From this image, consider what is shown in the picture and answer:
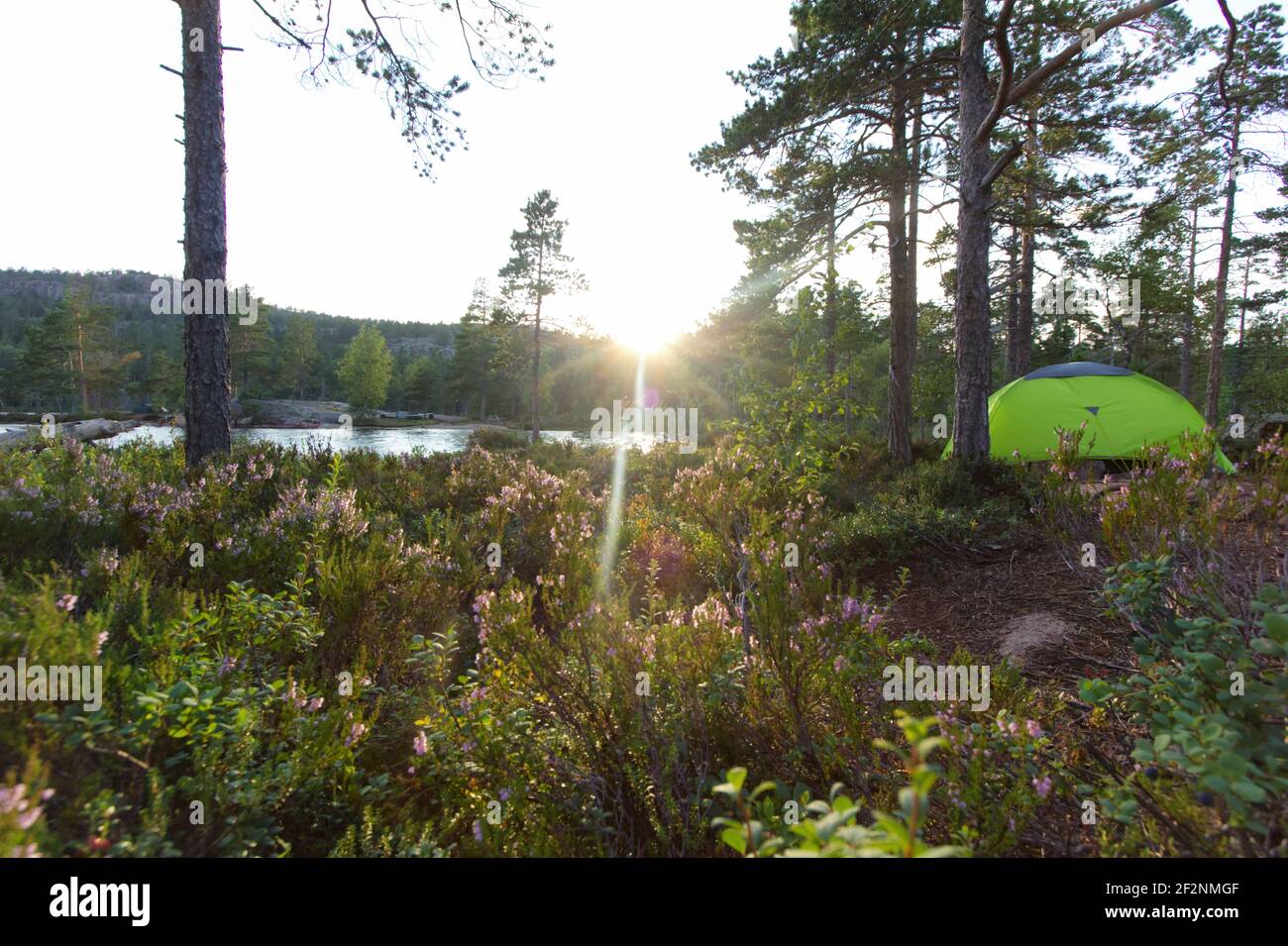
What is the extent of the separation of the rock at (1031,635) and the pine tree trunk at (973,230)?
3.93 m

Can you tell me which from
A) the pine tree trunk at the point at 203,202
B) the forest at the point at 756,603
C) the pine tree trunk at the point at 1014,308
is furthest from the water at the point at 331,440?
the pine tree trunk at the point at 1014,308

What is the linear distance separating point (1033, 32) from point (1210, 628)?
392 inches

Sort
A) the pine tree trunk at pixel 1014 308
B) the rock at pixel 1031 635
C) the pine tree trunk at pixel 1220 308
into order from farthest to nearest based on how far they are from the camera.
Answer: the pine tree trunk at pixel 1220 308
the pine tree trunk at pixel 1014 308
the rock at pixel 1031 635

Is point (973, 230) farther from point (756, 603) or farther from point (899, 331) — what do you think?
point (756, 603)

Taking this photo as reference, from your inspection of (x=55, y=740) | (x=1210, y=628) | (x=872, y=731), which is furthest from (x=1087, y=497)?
(x=55, y=740)

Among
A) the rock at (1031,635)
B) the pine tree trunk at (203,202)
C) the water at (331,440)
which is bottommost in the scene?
the rock at (1031,635)

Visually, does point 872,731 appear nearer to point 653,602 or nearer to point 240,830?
point 653,602

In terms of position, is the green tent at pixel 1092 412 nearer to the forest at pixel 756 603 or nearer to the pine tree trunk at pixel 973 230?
the forest at pixel 756 603

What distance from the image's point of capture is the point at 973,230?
705cm

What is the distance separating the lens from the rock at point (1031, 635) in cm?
333

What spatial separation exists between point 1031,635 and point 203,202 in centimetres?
849

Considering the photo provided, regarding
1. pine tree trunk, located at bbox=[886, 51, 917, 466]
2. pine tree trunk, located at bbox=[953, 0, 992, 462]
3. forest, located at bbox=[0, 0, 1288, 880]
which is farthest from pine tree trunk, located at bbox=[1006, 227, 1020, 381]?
pine tree trunk, located at bbox=[953, 0, 992, 462]

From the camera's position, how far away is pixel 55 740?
1440 millimetres
